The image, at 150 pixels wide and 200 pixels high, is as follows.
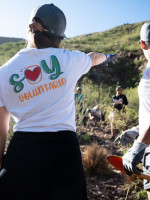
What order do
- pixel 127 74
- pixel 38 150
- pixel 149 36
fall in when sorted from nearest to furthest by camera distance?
pixel 38 150 < pixel 149 36 < pixel 127 74

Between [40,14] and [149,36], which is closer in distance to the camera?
[40,14]

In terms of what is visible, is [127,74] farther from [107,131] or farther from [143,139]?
[143,139]

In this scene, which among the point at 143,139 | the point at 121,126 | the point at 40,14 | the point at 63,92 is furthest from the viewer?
the point at 121,126

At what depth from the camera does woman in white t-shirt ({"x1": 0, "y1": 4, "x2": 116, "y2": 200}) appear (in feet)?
4.67

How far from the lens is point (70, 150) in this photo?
1.53m

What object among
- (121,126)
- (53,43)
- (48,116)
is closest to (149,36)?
(53,43)

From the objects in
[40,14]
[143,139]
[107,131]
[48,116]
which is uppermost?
[40,14]

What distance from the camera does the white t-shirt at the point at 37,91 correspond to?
5.05 feet

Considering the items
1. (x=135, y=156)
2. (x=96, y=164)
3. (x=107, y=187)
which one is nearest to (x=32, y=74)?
(x=135, y=156)

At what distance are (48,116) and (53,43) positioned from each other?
49 centimetres

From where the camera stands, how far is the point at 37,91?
1.55 metres

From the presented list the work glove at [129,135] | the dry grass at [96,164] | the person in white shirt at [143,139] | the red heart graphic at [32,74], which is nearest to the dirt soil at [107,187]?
the dry grass at [96,164]

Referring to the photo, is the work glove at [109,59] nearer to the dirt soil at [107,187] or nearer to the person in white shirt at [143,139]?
the person in white shirt at [143,139]

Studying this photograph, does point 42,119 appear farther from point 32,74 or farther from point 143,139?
point 143,139
